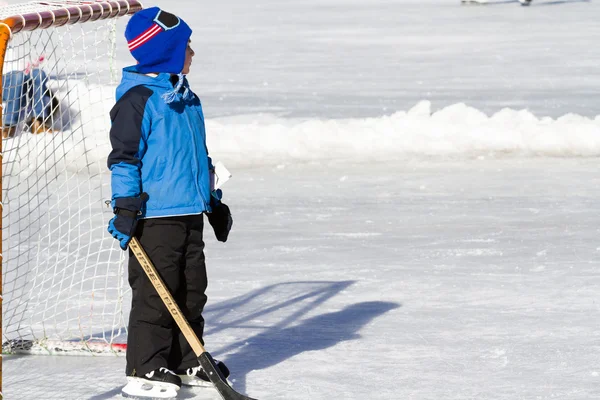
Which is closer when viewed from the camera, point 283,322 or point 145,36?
point 145,36

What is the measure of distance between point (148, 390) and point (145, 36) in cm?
105

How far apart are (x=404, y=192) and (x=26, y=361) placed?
142 inches

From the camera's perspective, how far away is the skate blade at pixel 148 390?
346cm

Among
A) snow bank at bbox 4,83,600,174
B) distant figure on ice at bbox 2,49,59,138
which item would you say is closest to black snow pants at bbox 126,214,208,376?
distant figure on ice at bbox 2,49,59,138

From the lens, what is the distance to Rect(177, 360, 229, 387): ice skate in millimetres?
3611

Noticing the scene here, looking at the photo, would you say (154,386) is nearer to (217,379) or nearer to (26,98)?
(217,379)

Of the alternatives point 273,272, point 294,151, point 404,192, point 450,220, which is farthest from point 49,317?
point 294,151

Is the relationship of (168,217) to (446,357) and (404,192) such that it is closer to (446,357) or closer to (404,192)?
(446,357)

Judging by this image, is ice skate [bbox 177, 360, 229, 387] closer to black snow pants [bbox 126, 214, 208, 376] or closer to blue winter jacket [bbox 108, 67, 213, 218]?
black snow pants [bbox 126, 214, 208, 376]

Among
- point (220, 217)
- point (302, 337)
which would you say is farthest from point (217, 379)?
point (302, 337)

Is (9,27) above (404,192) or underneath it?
above

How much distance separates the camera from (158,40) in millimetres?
3363

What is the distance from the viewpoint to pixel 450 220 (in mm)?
6367

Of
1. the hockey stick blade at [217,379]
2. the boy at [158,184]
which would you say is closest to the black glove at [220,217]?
the boy at [158,184]
